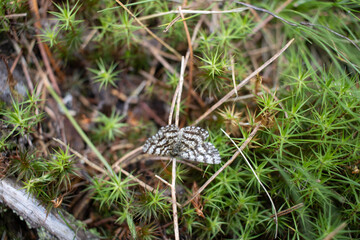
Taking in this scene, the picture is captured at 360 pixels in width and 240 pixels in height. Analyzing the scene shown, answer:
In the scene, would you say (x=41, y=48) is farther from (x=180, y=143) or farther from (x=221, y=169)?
(x=221, y=169)

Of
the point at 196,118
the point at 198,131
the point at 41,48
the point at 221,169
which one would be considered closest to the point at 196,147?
the point at 198,131

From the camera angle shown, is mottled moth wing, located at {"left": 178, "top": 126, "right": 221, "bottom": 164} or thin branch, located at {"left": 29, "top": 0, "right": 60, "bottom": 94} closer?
→ mottled moth wing, located at {"left": 178, "top": 126, "right": 221, "bottom": 164}

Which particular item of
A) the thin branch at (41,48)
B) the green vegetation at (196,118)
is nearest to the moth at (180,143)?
the green vegetation at (196,118)

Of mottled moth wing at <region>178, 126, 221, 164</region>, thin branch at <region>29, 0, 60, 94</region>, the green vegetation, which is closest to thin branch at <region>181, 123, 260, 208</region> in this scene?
the green vegetation

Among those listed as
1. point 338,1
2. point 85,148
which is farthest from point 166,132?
point 338,1

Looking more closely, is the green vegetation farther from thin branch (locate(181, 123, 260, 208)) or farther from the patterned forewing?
the patterned forewing
